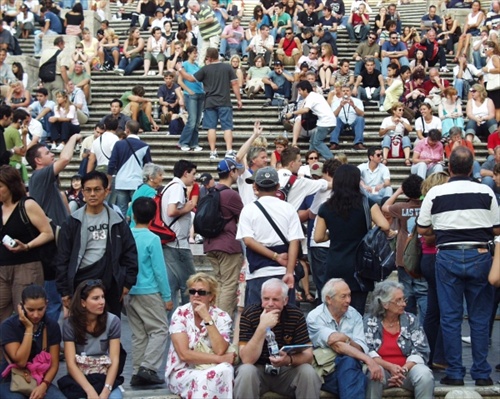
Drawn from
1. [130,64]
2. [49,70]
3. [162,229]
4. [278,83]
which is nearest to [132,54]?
[130,64]

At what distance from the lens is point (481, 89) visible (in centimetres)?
1859

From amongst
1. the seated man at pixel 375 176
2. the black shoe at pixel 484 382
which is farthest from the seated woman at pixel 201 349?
the seated man at pixel 375 176

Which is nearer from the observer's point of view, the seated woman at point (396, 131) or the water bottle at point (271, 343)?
the water bottle at point (271, 343)

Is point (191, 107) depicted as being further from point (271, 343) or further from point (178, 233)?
point (271, 343)

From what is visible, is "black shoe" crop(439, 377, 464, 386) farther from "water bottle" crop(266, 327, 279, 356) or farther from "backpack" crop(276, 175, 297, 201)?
"backpack" crop(276, 175, 297, 201)

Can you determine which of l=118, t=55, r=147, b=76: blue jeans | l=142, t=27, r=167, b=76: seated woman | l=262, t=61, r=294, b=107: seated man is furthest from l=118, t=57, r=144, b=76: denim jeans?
l=262, t=61, r=294, b=107: seated man

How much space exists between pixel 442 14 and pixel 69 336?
1958cm

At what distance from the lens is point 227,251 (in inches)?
420

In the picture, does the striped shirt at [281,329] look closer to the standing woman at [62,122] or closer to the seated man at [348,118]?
the seated man at [348,118]

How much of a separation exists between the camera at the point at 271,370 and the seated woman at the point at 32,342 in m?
1.54

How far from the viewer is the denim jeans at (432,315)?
31.7 ft

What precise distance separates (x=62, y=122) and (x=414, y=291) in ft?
32.2

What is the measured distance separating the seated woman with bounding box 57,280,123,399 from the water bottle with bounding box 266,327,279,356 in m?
1.15

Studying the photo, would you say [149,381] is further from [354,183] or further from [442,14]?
[442,14]
